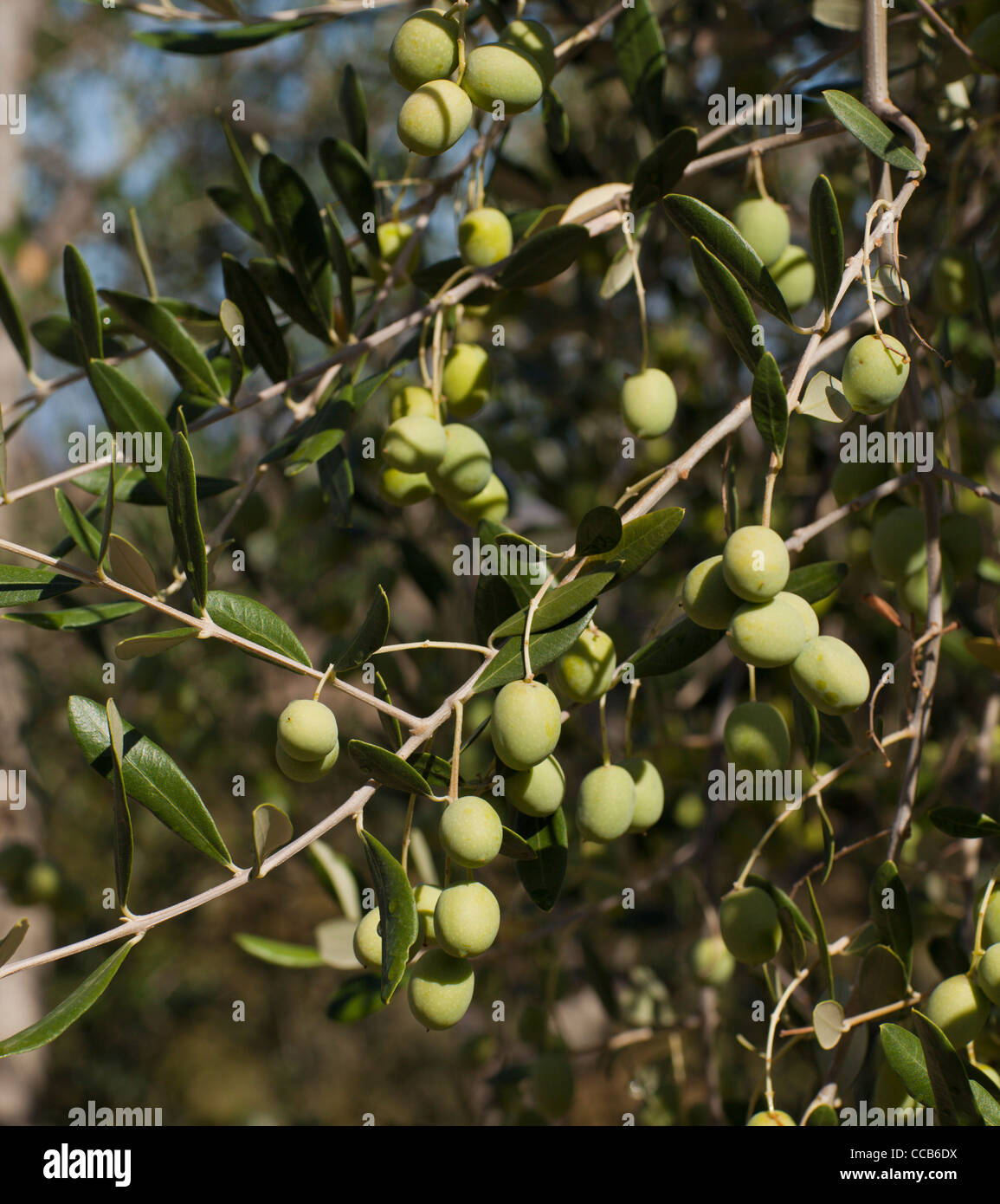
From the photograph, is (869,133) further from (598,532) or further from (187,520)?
(187,520)

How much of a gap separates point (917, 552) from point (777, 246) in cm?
33

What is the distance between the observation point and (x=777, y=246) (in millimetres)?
948

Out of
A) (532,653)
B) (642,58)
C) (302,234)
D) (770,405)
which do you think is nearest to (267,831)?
(532,653)

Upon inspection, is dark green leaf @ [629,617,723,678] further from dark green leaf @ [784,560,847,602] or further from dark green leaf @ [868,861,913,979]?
dark green leaf @ [868,861,913,979]

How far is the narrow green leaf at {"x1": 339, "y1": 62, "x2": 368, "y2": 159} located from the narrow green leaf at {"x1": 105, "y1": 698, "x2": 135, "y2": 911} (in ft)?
2.19

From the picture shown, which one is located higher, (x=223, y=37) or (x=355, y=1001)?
(x=223, y=37)

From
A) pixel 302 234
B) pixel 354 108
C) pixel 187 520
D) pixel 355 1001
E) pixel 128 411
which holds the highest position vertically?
pixel 354 108

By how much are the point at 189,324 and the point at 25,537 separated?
1851 mm

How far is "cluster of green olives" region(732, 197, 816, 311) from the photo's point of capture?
94 cm

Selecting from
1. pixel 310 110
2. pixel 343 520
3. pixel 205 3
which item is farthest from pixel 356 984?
pixel 310 110

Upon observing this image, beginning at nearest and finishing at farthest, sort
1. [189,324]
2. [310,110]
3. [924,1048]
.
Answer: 1. [924,1048]
2. [189,324]
3. [310,110]

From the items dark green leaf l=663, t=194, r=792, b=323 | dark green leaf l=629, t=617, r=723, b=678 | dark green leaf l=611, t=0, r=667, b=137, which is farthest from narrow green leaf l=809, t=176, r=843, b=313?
dark green leaf l=611, t=0, r=667, b=137
